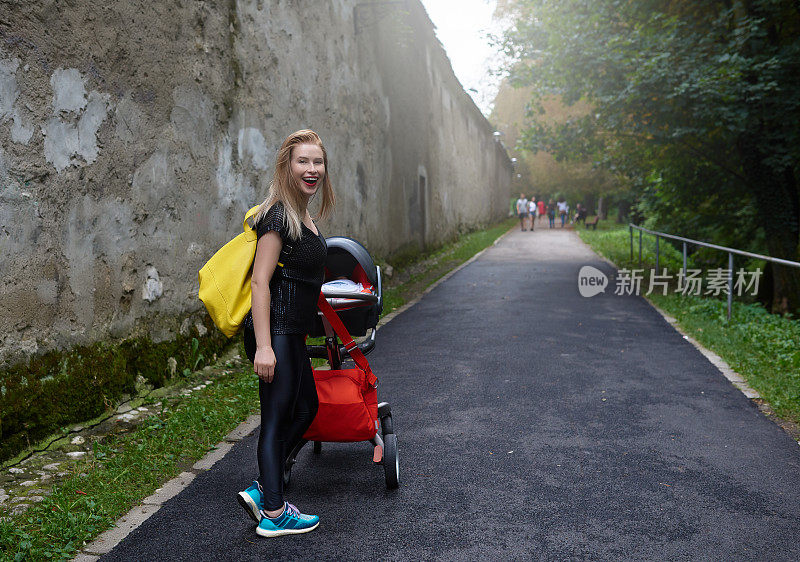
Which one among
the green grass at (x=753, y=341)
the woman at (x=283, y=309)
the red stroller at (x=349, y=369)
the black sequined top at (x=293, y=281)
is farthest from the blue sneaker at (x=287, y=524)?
the green grass at (x=753, y=341)

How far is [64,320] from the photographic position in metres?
4.43

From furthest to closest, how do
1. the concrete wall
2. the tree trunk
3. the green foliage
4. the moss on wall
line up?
1. the tree trunk
2. the concrete wall
3. the moss on wall
4. the green foliage

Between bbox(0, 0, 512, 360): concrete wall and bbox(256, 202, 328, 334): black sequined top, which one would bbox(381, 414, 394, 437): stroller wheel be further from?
bbox(0, 0, 512, 360): concrete wall

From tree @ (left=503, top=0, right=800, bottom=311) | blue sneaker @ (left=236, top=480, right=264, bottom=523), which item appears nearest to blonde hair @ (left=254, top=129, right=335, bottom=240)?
blue sneaker @ (left=236, top=480, right=264, bottom=523)

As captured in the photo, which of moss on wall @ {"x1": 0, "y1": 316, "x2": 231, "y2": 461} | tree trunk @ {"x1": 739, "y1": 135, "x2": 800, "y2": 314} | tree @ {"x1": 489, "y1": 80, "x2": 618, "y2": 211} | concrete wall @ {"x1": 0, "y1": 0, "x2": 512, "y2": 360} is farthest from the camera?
tree @ {"x1": 489, "y1": 80, "x2": 618, "y2": 211}

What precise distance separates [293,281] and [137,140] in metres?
2.83

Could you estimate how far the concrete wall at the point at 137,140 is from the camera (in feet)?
13.5

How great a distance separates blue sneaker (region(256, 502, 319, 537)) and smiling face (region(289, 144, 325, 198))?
1442 mm

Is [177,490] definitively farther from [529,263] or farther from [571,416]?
[529,263]

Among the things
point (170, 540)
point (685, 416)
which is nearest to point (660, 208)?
point (685, 416)

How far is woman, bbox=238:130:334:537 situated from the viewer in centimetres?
294
